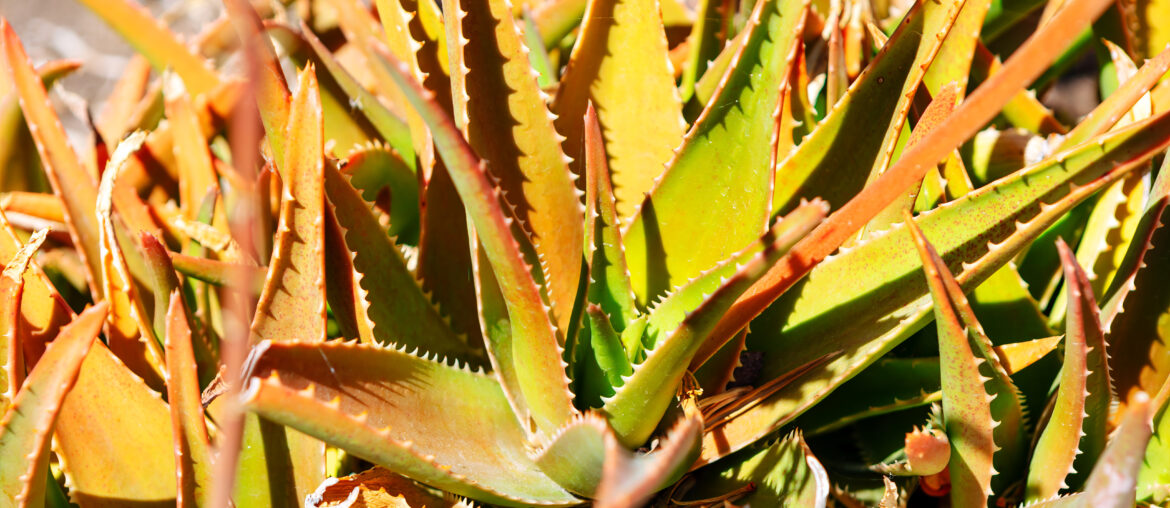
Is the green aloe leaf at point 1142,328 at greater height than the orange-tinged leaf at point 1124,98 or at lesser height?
lesser

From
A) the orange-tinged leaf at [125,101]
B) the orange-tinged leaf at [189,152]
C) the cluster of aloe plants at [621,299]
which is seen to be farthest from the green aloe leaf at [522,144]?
the orange-tinged leaf at [125,101]

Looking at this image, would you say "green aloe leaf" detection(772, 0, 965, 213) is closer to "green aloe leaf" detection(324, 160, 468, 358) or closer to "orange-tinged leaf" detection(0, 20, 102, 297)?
"green aloe leaf" detection(324, 160, 468, 358)

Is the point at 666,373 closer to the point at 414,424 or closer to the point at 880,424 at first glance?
the point at 414,424

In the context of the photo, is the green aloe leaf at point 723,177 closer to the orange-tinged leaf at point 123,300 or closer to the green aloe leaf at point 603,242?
the green aloe leaf at point 603,242

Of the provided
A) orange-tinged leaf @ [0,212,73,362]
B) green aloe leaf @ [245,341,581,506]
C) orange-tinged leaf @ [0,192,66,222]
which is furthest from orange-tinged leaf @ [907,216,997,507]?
orange-tinged leaf @ [0,192,66,222]

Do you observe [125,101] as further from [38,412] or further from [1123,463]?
[1123,463]

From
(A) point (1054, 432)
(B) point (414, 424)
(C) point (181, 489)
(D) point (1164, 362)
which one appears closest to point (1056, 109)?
(D) point (1164, 362)
